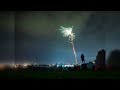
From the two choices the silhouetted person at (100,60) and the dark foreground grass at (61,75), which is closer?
the dark foreground grass at (61,75)

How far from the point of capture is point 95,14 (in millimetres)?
7316

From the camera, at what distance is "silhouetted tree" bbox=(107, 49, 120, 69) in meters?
7.13

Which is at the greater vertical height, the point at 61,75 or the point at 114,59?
the point at 114,59

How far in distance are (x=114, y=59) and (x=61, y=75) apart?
133 cm

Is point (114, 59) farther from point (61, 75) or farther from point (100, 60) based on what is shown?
point (61, 75)

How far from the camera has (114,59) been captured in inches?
282

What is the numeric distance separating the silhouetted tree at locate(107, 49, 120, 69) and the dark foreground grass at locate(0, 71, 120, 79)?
0.18 m

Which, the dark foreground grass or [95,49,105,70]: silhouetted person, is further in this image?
[95,49,105,70]: silhouetted person

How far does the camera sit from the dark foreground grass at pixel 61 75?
22.7ft

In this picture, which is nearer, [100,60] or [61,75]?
[61,75]

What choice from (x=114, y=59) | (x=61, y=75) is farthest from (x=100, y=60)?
(x=61, y=75)

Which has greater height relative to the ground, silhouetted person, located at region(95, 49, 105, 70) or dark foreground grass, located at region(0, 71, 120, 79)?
silhouetted person, located at region(95, 49, 105, 70)

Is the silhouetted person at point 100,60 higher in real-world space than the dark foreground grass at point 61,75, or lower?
higher

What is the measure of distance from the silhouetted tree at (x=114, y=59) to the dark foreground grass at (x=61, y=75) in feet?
0.59
